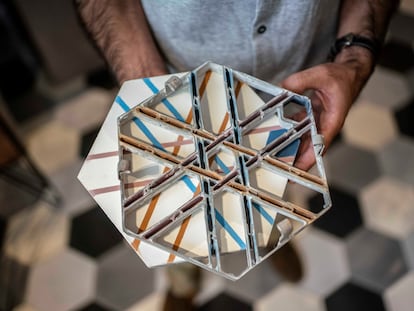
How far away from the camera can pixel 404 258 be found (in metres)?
1.07

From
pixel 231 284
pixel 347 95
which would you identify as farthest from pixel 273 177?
pixel 231 284

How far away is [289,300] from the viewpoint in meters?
1.04

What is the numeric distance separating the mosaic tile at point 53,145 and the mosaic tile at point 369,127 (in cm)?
74

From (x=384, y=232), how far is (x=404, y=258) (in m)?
0.07

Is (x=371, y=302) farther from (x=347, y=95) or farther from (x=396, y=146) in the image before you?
(x=347, y=95)

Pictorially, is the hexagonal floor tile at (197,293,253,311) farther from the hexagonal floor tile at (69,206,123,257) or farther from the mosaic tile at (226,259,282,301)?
the hexagonal floor tile at (69,206,123,257)

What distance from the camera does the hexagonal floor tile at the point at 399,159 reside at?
1174 mm

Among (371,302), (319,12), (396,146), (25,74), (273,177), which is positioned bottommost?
(371,302)

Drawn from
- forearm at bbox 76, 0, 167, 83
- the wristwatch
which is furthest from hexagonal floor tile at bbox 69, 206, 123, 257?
the wristwatch

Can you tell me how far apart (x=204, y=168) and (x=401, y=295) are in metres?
0.76

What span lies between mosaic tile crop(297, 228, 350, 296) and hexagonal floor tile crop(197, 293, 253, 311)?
0.46ft

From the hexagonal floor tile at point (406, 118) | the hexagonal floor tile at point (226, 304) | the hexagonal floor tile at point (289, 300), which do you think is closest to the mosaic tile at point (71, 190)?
the hexagonal floor tile at point (226, 304)

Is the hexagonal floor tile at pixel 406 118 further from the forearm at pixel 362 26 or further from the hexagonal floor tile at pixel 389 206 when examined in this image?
the forearm at pixel 362 26

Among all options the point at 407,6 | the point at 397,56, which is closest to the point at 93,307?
the point at 397,56
